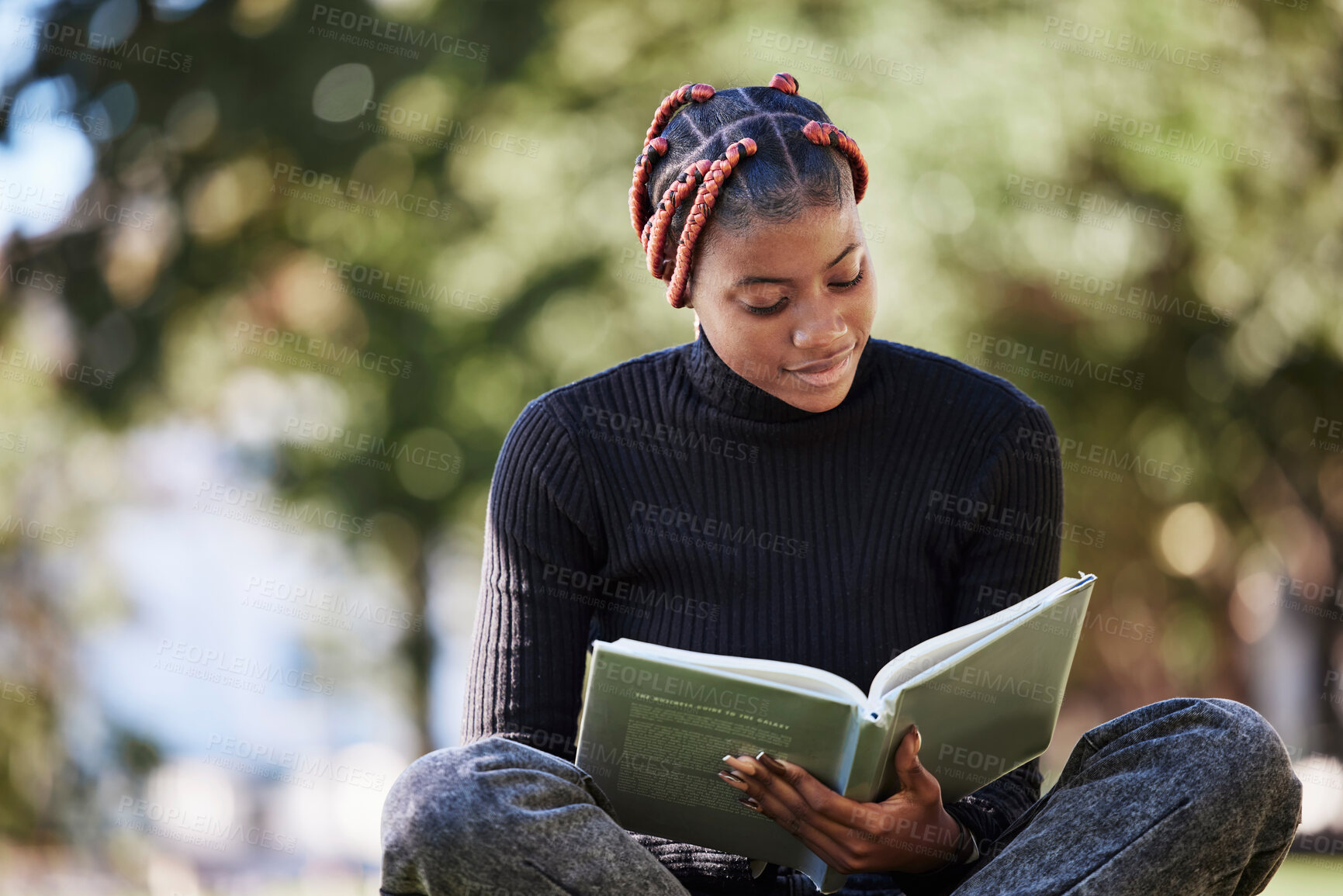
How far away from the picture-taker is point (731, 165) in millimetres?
1603

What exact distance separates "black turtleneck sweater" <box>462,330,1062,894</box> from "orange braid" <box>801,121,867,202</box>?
11.2 inches

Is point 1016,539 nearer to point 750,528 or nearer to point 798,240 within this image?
point 750,528

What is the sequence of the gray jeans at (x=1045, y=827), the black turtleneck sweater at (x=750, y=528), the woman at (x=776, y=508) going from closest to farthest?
1. the gray jeans at (x=1045, y=827)
2. the woman at (x=776, y=508)
3. the black turtleneck sweater at (x=750, y=528)

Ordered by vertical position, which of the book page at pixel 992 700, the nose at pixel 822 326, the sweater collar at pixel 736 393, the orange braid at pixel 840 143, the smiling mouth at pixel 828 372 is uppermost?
the orange braid at pixel 840 143

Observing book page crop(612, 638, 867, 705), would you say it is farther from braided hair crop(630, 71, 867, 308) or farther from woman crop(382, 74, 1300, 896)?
braided hair crop(630, 71, 867, 308)

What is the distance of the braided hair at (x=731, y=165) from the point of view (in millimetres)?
1586

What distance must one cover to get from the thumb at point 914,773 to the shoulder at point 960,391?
0.55 meters

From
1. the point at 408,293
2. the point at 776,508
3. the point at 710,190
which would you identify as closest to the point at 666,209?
the point at 710,190

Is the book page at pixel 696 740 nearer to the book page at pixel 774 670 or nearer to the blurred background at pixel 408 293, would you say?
the book page at pixel 774 670

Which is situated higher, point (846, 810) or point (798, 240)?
point (798, 240)

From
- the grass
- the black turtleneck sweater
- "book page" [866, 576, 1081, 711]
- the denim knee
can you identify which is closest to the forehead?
the black turtleneck sweater

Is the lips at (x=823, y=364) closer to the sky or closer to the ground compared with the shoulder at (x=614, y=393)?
closer to the sky

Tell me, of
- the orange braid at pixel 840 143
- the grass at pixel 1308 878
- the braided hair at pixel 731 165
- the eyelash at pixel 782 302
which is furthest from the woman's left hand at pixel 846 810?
the grass at pixel 1308 878

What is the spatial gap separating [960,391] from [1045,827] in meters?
0.67
